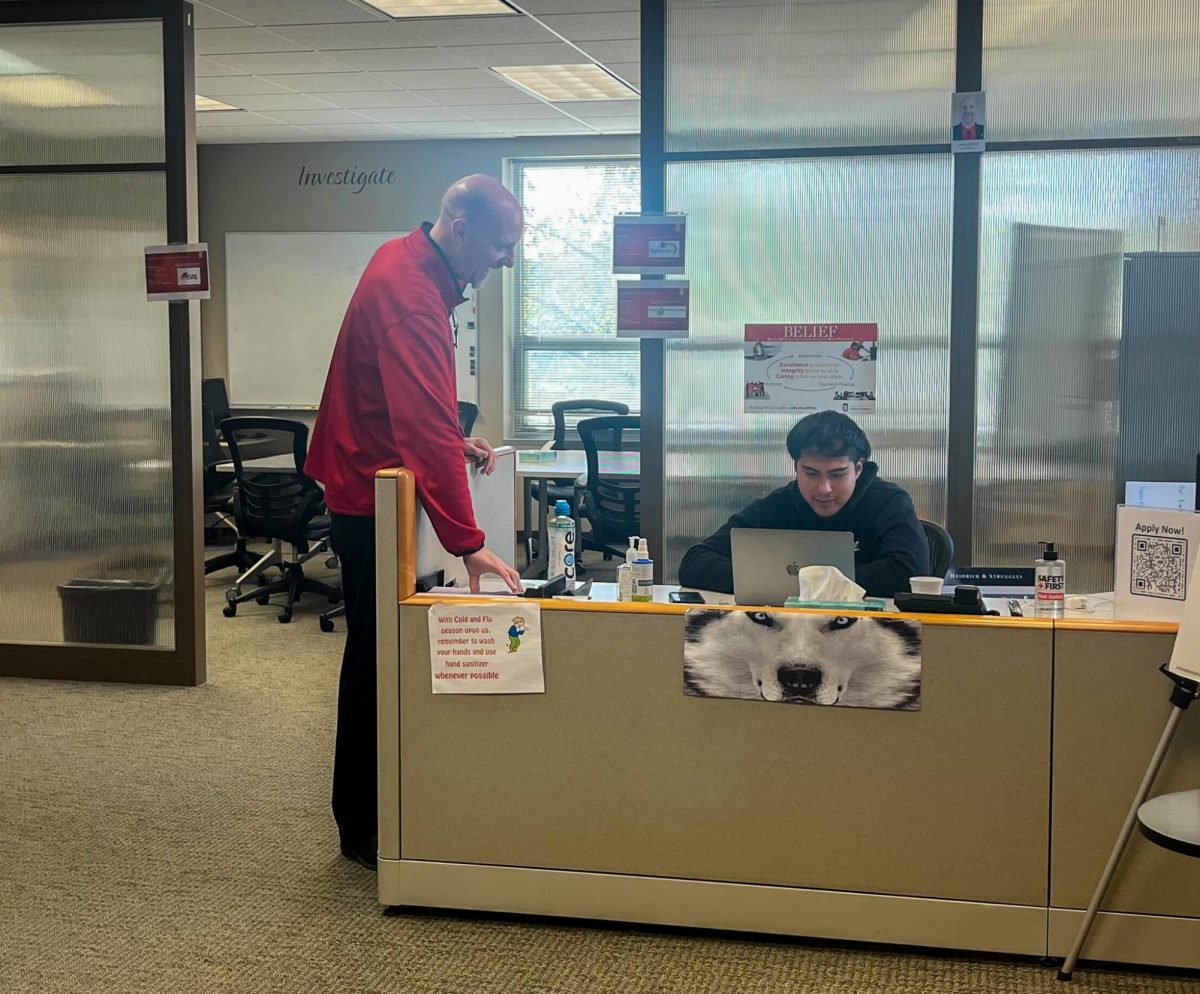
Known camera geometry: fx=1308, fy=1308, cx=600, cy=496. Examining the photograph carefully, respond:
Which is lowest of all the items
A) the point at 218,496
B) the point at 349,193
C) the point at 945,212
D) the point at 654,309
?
the point at 218,496

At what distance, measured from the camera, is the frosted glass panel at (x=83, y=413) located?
16.1 feet

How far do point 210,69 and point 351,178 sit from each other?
7.74 feet

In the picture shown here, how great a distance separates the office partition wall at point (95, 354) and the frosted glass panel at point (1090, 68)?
2.87 m

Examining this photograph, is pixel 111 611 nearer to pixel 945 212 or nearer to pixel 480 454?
pixel 480 454

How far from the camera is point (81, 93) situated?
490cm

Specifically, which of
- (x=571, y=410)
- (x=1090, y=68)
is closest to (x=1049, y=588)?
(x=1090, y=68)

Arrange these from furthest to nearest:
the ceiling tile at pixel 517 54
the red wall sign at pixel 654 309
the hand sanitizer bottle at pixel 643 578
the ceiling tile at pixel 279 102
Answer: the ceiling tile at pixel 279 102 → the ceiling tile at pixel 517 54 → the red wall sign at pixel 654 309 → the hand sanitizer bottle at pixel 643 578

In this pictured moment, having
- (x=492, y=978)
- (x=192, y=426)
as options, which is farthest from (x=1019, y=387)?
(x=192, y=426)

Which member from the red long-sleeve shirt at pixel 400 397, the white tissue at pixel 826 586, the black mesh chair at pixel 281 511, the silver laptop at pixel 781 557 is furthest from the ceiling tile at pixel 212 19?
the white tissue at pixel 826 586

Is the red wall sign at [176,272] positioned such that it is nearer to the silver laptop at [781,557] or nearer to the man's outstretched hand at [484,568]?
the man's outstretched hand at [484,568]

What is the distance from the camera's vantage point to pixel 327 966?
2.61 m

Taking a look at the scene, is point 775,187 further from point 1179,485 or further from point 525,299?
point 525,299

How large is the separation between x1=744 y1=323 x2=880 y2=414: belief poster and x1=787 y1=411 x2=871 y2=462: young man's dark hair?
2.34ft

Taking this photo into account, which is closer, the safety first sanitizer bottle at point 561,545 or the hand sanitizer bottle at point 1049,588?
the hand sanitizer bottle at point 1049,588
